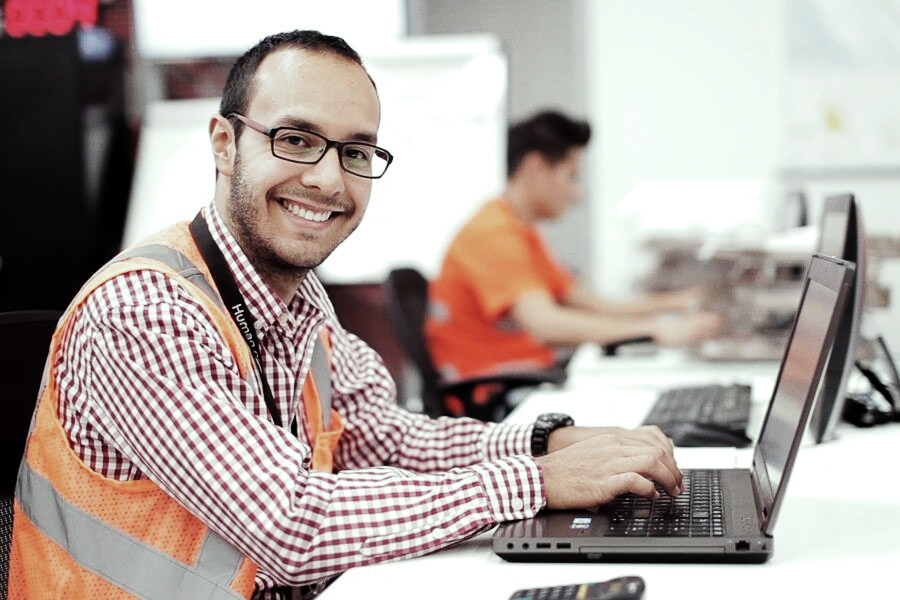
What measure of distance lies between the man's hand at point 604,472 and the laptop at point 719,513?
0.9 inches

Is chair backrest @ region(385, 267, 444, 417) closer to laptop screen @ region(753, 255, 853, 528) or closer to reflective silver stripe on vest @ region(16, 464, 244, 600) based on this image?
laptop screen @ region(753, 255, 853, 528)

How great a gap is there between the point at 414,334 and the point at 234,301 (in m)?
1.68

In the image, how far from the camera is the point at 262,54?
145cm

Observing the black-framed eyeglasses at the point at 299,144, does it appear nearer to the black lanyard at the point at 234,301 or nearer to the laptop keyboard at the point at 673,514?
the black lanyard at the point at 234,301

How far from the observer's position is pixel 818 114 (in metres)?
4.38

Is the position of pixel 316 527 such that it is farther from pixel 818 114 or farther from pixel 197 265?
pixel 818 114

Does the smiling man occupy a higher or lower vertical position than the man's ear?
lower

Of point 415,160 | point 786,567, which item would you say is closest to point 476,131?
point 415,160

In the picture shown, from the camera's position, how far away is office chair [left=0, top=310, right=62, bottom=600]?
1406mm

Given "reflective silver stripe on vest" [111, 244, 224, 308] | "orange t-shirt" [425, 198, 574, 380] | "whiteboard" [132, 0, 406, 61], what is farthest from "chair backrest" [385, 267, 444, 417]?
"whiteboard" [132, 0, 406, 61]

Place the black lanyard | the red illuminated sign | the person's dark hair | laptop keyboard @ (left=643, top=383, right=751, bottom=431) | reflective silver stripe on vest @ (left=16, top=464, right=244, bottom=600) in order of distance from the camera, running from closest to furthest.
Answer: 1. reflective silver stripe on vest @ (left=16, top=464, right=244, bottom=600)
2. the black lanyard
3. laptop keyboard @ (left=643, top=383, right=751, bottom=431)
4. the person's dark hair
5. the red illuminated sign

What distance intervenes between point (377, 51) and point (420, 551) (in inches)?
145

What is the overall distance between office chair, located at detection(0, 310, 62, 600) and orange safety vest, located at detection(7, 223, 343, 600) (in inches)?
2.3

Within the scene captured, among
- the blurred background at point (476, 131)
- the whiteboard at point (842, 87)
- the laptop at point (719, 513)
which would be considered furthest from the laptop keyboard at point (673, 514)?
the whiteboard at point (842, 87)
